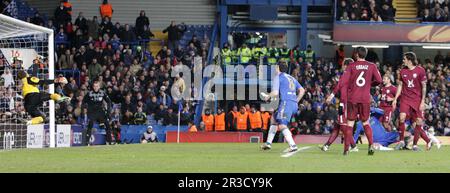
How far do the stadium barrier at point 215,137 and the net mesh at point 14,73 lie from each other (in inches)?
179

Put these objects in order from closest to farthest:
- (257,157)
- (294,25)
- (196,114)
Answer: (257,157) < (196,114) < (294,25)

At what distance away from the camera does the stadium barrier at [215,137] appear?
33.1 metres

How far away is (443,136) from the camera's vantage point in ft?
112

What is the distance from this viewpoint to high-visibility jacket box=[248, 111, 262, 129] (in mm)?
35281

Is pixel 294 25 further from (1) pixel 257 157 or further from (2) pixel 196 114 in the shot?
(1) pixel 257 157

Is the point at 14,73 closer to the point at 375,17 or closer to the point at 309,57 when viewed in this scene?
the point at 309,57

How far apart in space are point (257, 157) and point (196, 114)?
19.5 m

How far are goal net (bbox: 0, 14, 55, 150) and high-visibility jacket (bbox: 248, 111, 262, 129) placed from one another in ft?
25.0

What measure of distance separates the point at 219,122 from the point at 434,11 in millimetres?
12010

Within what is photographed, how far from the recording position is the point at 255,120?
3531cm

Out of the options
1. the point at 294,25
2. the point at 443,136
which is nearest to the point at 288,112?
the point at 443,136

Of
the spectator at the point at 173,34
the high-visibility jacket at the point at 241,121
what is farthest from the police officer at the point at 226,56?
the high-visibility jacket at the point at 241,121

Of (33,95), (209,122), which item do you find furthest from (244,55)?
(33,95)

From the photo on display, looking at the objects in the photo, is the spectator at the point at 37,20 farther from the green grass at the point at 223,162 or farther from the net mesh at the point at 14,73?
the green grass at the point at 223,162
